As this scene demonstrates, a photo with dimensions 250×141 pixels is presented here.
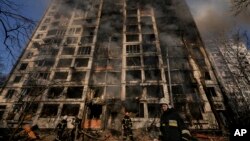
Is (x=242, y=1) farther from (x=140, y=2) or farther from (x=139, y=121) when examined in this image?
(x=140, y=2)

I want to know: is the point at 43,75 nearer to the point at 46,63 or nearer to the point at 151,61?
the point at 46,63

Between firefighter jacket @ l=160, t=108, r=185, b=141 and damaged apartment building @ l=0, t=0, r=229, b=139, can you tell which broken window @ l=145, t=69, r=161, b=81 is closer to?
damaged apartment building @ l=0, t=0, r=229, b=139

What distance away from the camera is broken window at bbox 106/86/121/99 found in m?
30.2

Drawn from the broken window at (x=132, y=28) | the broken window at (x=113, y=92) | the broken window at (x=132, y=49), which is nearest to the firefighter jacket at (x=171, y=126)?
the broken window at (x=113, y=92)

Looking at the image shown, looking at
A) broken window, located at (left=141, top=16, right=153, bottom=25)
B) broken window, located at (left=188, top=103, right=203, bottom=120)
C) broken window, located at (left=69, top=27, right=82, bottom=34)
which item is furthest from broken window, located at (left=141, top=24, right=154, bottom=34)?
broken window, located at (left=188, top=103, right=203, bottom=120)

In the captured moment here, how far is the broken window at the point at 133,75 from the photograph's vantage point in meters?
32.0

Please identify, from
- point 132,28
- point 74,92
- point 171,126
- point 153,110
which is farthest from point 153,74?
point 171,126

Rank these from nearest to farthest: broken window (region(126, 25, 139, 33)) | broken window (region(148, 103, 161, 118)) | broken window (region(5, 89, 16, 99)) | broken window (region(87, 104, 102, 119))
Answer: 1. broken window (region(148, 103, 161, 118))
2. broken window (region(87, 104, 102, 119))
3. broken window (region(5, 89, 16, 99))
4. broken window (region(126, 25, 139, 33))

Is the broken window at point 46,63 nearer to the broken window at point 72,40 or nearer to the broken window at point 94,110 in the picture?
the broken window at point 72,40

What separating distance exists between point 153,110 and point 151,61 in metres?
8.80

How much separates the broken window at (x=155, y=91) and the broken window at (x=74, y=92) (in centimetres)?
954

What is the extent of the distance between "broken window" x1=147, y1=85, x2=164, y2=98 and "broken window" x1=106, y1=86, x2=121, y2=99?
4126 millimetres

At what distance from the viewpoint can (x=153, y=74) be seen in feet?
105

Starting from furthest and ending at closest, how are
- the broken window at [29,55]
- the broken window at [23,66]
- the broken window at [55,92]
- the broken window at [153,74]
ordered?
1. the broken window at [29,55]
2. the broken window at [23,66]
3. the broken window at [153,74]
4. the broken window at [55,92]
